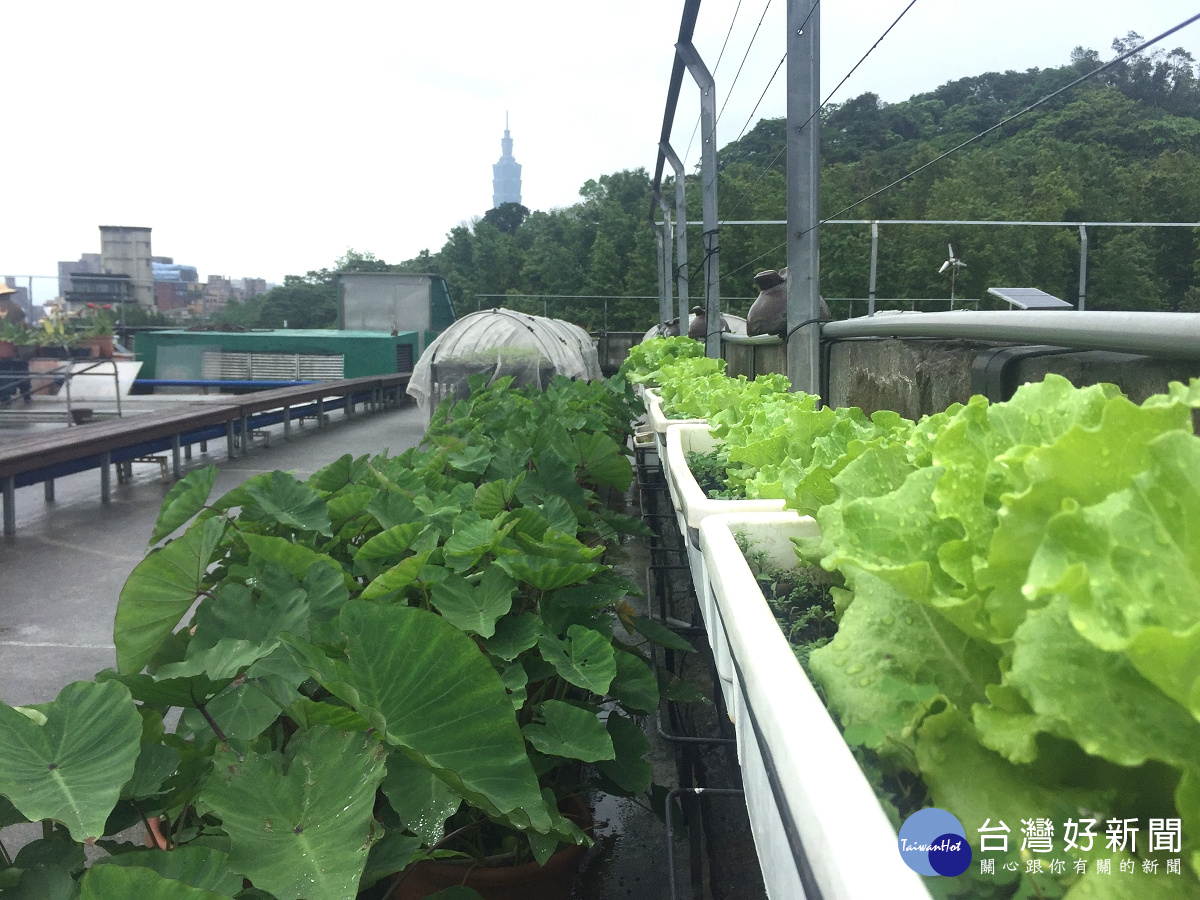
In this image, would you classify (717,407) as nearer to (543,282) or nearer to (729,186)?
(729,186)

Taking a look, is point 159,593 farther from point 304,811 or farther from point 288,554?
point 304,811

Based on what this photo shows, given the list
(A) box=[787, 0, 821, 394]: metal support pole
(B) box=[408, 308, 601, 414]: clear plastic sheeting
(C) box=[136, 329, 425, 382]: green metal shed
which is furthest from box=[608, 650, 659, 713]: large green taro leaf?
(C) box=[136, 329, 425, 382]: green metal shed

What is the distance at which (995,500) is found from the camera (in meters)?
0.58

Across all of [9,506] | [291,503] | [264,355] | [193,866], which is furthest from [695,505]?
[264,355]

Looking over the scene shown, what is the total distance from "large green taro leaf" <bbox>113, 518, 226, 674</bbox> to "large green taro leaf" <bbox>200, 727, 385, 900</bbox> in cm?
58

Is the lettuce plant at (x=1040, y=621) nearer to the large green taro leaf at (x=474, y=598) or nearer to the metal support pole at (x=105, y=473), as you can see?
the large green taro leaf at (x=474, y=598)

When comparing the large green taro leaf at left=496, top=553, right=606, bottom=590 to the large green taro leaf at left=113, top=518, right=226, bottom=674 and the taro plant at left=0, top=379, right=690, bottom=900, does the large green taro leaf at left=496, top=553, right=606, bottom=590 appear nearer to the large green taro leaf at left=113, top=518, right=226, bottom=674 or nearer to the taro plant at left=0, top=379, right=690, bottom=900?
the taro plant at left=0, top=379, right=690, bottom=900

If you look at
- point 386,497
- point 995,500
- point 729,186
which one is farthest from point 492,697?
point 729,186

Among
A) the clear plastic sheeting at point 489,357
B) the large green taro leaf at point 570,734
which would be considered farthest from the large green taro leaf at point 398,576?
the clear plastic sheeting at point 489,357

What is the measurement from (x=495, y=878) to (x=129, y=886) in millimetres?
639

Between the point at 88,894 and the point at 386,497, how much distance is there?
107cm

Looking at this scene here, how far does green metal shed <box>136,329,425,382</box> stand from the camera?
13477 millimetres

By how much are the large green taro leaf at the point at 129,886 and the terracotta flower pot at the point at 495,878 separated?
0.55 metres

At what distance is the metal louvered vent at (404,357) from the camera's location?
1398 centimetres
